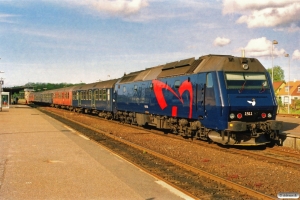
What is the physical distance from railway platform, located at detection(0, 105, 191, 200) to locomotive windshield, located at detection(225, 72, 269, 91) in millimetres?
5301

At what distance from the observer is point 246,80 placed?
562 inches

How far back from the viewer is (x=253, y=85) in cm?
1434

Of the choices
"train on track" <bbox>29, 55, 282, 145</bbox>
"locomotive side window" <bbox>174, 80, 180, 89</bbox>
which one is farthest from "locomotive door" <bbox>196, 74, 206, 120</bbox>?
"locomotive side window" <bbox>174, 80, 180, 89</bbox>

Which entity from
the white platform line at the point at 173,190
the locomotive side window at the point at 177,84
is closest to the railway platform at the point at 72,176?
the white platform line at the point at 173,190

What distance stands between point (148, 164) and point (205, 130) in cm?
439

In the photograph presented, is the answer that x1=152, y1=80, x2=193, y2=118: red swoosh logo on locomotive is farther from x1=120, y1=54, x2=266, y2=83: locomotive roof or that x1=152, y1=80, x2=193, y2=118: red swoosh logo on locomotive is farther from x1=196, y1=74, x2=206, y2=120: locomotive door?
x1=196, y1=74, x2=206, y2=120: locomotive door

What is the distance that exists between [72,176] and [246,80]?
8.04m

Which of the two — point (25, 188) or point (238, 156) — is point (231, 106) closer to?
point (238, 156)

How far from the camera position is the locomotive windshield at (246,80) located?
1404 cm

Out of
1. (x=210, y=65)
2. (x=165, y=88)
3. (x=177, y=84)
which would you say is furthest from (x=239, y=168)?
(x=165, y=88)

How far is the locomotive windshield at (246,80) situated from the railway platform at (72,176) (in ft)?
17.4

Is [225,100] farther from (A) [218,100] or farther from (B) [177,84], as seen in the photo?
(B) [177,84]

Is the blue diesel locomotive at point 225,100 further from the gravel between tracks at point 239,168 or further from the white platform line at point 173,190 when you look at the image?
the white platform line at point 173,190

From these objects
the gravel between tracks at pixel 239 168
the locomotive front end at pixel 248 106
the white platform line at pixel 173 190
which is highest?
the locomotive front end at pixel 248 106
